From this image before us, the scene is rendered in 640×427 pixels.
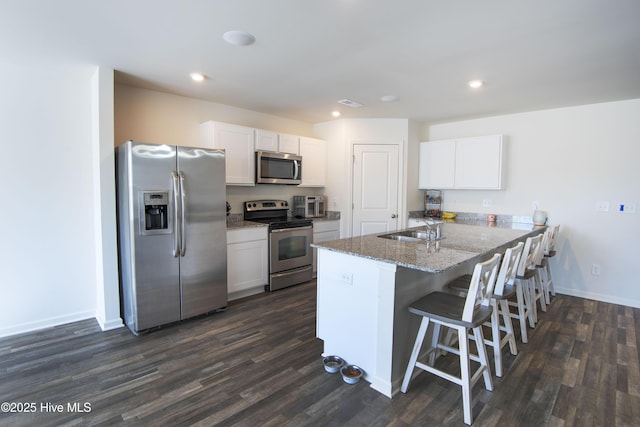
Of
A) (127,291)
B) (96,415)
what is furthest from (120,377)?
(127,291)

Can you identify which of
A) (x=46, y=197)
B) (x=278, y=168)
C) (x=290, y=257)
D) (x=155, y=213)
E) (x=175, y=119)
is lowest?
(x=290, y=257)

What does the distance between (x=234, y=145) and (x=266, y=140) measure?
485mm

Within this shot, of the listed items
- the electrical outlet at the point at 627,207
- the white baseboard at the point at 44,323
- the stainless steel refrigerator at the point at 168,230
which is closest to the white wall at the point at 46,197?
the white baseboard at the point at 44,323

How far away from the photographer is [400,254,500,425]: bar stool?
1867 mm

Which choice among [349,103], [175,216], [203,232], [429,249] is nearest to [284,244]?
[203,232]

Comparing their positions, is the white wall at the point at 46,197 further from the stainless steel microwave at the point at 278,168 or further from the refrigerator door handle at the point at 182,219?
the stainless steel microwave at the point at 278,168

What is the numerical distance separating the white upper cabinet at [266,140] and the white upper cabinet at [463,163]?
7.64 ft

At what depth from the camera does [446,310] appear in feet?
6.70

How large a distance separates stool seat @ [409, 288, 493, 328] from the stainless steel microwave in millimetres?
2694

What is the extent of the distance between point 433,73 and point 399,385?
102 inches

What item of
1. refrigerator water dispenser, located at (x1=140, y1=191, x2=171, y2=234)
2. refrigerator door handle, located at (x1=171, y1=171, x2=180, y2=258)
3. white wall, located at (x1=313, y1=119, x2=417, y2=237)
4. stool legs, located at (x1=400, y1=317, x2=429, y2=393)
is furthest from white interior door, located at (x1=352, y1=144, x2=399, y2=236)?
stool legs, located at (x1=400, y1=317, x2=429, y2=393)

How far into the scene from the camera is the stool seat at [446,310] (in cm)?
191

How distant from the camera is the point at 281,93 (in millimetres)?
3660

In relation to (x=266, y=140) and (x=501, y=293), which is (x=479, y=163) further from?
(x=266, y=140)
